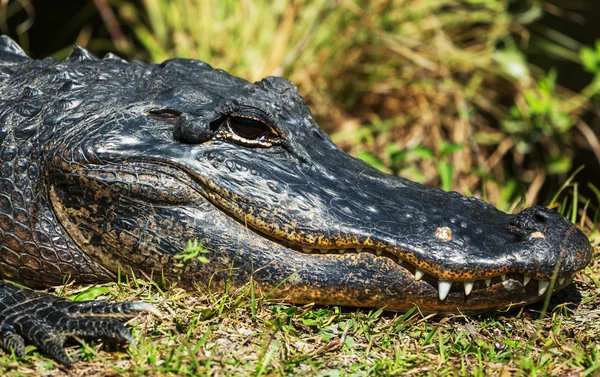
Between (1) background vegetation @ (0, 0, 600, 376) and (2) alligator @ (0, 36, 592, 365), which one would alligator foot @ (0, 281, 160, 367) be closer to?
(2) alligator @ (0, 36, 592, 365)

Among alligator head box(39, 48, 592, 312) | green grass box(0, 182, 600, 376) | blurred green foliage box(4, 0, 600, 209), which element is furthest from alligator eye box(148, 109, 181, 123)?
blurred green foliage box(4, 0, 600, 209)

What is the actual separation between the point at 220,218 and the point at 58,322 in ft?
2.44

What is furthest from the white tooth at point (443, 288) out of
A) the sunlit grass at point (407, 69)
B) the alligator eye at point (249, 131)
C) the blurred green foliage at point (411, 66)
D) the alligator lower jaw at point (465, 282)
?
the blurred green foliage at point (411, 66)

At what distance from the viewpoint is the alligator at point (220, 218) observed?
8.89 feet

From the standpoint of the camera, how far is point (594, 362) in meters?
2.61

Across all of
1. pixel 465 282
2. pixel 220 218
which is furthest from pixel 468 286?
pixel 220 218

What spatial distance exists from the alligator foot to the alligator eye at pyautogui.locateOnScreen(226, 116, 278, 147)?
841mm

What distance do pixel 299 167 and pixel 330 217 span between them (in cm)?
32

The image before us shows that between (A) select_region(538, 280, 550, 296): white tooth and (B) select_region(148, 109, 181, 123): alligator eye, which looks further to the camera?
(B) select_region(148, 109, 181, 123): alligator eye

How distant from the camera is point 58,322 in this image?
8.70 feet

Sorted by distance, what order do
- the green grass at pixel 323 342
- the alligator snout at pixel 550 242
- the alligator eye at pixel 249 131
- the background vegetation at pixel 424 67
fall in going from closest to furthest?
the green grass at pixel 323 342 < the alligator snout at pixel 550 242 < the alligator eye at pixel 249 131 < the background vegetation at pixel 424 67

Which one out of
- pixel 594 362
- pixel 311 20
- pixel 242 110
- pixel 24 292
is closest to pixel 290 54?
pixel 311 20

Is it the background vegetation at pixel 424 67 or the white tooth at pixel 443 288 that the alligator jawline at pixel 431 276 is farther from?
the background vegetation at pixel 424 67

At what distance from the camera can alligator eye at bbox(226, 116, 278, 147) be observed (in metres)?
3.03
